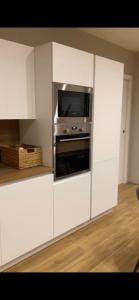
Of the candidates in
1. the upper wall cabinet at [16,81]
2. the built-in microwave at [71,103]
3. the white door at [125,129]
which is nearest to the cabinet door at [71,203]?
the built-in microwave at [71,103]

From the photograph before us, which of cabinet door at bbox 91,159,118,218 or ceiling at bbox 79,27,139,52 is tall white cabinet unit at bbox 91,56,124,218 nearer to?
cabinet door at bbox 91,159,118,218

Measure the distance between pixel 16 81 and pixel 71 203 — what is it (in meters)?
1.38

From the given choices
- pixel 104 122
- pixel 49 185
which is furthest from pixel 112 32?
pixel 49 185

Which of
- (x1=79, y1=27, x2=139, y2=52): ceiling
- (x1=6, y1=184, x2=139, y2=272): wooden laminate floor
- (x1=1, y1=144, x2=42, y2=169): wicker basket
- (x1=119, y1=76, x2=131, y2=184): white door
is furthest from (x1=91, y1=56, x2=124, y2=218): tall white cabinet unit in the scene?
(x1=119, y1=76, x2=131, y2=184): white door

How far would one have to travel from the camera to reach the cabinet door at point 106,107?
263cm

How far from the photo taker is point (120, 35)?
3.26 meters

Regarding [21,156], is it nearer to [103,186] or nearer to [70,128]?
[70,128]

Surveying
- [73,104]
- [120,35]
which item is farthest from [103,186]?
[120,35]

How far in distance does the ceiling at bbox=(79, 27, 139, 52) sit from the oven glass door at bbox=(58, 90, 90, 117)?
1.19m

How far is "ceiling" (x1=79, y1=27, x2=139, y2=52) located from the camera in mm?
3074

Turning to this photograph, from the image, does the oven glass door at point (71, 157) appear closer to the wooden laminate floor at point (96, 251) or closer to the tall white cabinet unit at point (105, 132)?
the tall white cabinet unit at point (105, 132)
